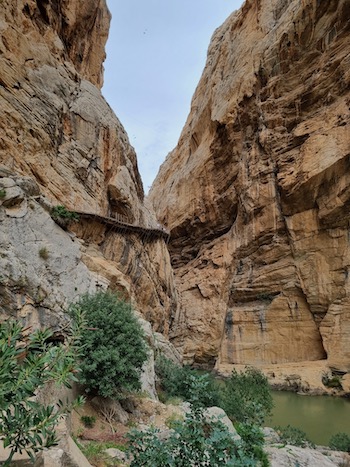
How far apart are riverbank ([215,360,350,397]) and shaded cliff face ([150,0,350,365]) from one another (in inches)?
34.2

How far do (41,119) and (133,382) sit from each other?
12.1 m

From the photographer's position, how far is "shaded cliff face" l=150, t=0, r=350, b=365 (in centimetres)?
2258

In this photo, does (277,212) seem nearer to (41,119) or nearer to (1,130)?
(41,119)

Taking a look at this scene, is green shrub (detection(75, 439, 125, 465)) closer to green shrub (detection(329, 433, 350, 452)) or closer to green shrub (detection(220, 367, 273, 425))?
green shrub (detection(220, 367, 273, 425))

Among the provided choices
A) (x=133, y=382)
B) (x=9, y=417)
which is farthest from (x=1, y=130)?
(x=9, y=417)

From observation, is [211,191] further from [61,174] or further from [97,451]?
[97,451]

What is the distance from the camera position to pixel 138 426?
7508 mm

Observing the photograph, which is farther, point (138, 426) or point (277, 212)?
point (277, 212)

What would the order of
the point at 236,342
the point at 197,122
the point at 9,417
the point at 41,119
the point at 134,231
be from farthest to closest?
1. the point at 197,122
2. the point at 236,342
3. the point at 134,231
4. the point at 41,119
5. the point at 9,417

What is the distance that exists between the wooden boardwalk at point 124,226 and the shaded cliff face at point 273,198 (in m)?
9.17

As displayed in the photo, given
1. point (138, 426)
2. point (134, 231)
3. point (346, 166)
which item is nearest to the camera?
point (138, 426)

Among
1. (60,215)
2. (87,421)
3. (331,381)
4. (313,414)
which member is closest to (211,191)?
(331,381)

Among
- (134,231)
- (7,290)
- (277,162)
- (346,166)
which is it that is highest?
(277,162)

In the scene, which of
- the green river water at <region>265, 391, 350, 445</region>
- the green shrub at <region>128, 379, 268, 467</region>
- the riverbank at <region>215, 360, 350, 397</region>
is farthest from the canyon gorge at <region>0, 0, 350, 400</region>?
the green shrub at <region>128, 379, 268, 467</region>
